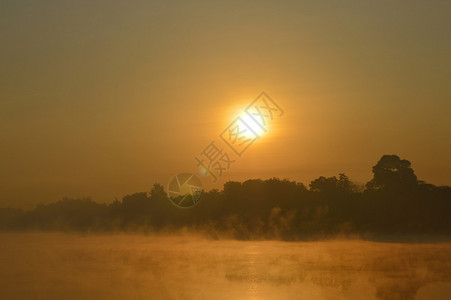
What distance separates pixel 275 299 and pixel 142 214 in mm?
24356

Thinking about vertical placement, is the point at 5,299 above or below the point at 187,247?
below

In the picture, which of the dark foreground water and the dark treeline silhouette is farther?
the dark treeline silhouette

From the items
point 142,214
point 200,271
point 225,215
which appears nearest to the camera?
point 200,271

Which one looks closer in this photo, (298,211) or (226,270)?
(226,270)

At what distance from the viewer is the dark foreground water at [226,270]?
15.5 m

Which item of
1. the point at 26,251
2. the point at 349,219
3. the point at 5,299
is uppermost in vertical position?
the point at 349,219

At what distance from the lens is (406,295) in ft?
49.0

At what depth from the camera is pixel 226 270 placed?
1912cm

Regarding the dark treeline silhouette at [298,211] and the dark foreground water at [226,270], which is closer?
the dark foreground water at [226,270]

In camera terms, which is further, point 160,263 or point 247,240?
point 247,240

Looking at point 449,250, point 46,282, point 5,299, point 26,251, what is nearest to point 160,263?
point 46,282

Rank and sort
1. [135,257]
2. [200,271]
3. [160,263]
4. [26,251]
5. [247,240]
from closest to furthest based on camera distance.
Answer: [200,271] → [160,263] → [135,257] → [26,251] → [247,240]

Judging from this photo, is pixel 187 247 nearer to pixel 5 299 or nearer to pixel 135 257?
pixel 135 257

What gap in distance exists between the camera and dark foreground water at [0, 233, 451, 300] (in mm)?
15453
